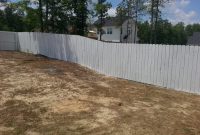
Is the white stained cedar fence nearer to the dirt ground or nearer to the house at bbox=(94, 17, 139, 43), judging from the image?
the dirt ground

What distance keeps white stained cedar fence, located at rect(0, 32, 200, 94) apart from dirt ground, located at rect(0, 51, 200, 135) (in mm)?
435

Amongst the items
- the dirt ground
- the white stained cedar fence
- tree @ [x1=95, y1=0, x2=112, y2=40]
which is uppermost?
tree @ [x1=95, y1=0, x2=112, y2=40]

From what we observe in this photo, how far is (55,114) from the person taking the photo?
286 inches

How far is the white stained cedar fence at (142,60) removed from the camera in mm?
9898

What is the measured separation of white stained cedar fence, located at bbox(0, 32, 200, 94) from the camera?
9898 mm

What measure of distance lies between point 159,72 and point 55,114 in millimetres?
4964

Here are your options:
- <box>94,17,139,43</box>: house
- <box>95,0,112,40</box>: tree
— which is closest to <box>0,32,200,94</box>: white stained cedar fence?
<box>95,0,112,40</box>: tree

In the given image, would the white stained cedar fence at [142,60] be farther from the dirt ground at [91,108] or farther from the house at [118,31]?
the house at [118,31]

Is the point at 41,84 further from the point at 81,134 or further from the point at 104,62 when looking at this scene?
the point at 81,134

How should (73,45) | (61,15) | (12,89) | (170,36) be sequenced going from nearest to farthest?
(12,89), (73,45), (61,15), (170,36)

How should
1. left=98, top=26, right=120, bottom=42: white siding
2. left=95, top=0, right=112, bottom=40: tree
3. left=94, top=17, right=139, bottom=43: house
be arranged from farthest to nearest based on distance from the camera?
left=98, top=26, right=120, bottom=42: white siding < left=94, top=17, right=139, bottom=43: house < left=95, top=0, right=112, bottom=40: tree

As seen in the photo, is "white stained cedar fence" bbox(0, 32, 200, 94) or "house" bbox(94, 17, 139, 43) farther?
"house" bbox(94, 17, 139, 43)

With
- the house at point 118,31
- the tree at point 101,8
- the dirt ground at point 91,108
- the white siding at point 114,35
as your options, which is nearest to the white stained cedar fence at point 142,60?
the dirt ground at point 91,108

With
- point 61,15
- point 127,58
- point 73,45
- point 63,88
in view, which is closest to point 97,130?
point 63,88
